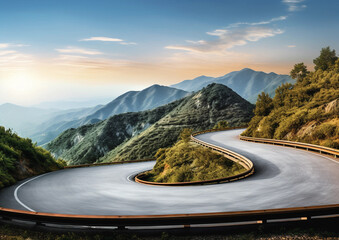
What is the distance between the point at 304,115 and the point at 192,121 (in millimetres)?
96321

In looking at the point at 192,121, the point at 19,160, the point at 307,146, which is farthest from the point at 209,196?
the point at 192,121

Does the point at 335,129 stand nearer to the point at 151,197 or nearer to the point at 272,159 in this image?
the point at 272,159

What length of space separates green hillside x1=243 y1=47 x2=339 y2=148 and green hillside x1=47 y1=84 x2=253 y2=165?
5837 centimetres

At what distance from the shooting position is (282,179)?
12.9 metres

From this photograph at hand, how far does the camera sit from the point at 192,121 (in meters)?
123

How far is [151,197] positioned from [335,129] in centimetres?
1884

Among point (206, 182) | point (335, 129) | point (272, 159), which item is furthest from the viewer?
point (335, 129)

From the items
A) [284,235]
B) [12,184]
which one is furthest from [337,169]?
[12,184]

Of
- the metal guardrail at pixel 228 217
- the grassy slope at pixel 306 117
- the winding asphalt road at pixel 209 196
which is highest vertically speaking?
the grassy slope at pixel 306 117

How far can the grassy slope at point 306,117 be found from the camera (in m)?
23.0

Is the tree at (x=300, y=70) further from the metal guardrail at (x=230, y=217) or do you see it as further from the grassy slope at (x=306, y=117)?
the metal guardrail at (x=230, y=217)

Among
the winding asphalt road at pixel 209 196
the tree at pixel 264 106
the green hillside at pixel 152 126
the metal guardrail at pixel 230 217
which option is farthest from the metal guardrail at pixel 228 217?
the green hillside at pixel 152 126

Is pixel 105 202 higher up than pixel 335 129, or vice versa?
pixel 335 129

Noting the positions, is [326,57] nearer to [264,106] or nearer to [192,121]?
[264,106]
